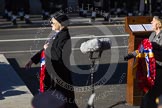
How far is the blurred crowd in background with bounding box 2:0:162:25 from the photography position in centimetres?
2389

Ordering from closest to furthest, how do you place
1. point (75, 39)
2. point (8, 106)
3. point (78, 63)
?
point (8, 106) < point (78, 63) < point (75, 39)

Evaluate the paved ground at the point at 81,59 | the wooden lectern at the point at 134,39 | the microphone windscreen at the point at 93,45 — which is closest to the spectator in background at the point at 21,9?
the paved ground at the point at 81,59

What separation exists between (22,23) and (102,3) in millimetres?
5214

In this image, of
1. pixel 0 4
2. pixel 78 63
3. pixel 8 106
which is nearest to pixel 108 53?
pixel 78 63

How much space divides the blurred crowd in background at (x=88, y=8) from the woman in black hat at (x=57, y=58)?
49.0ft

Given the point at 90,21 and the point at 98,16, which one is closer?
the point at 90,21

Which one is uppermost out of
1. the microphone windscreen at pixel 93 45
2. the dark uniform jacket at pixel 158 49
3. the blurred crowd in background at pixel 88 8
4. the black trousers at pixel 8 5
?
the microphone windscreen at pixel 93 45

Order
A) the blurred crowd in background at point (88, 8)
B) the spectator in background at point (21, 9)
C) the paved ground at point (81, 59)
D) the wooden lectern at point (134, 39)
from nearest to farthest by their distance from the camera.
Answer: the wooden lectern at point (134, 39)
the paved ground at point (81, 59)
the spectator in background at point (21, 9)
the blurred crowd in background at point (88, 8)

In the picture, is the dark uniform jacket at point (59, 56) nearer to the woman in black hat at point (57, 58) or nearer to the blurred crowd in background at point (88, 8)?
the woman in black hat at point (57, 58)

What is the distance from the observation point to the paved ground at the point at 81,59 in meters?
9.15

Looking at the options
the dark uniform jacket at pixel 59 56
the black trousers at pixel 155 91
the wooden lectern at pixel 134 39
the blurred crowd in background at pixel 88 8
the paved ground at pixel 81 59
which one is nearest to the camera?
the dark uniform jacket at pixel 59 56

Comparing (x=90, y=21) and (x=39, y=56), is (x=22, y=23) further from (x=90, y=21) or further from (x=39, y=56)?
(x=39, y=56)

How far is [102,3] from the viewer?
85.8 ft

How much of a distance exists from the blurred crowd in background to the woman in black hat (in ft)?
49.0
